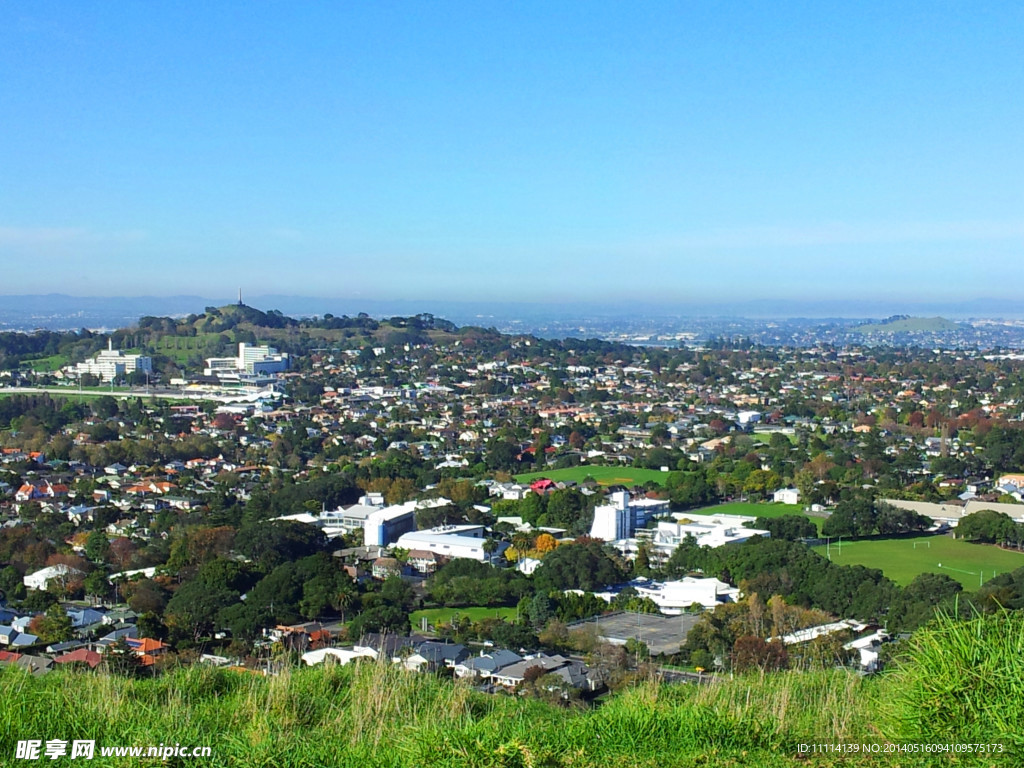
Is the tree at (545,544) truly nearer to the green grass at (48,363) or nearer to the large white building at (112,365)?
the large white building at (112,365)

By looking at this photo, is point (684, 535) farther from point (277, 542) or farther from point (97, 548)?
point (97, 548)

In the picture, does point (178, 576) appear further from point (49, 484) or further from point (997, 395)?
point (997, 395)

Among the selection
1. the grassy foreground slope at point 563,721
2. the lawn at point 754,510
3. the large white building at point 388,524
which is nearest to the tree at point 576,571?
the large white building at point 388,524

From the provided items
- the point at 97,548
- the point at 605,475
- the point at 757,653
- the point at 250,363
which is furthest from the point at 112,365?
the point at 757,653

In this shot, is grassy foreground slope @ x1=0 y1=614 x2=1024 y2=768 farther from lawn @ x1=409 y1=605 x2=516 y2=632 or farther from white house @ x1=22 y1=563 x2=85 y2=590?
white house @ x1=22 y1=563 x2=85 y2=590

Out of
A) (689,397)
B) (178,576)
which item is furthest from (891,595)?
(689,397)

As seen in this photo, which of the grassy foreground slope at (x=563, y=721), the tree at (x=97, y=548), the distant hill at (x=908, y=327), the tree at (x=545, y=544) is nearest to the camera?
the grassy foreground slope at (x=563, y=721)
